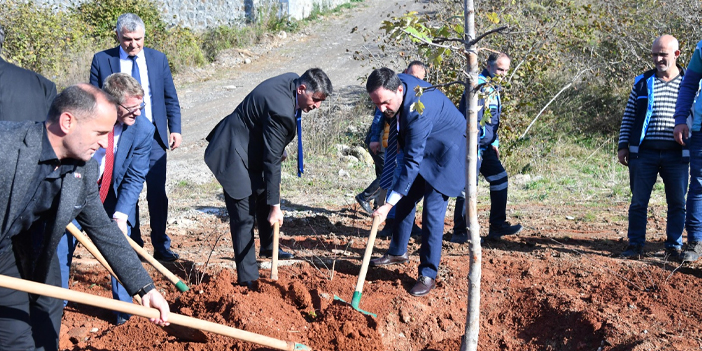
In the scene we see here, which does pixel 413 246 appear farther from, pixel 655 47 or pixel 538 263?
pixel 655 47

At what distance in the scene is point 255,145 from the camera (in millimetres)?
4410

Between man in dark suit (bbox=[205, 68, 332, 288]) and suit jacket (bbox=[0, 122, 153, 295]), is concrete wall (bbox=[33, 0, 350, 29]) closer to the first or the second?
man in dark suit (bbox=[205, 68, 332, 288])

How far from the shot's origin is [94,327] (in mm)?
4406

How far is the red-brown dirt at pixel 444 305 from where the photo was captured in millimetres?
3836

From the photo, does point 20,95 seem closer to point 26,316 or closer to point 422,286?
point 26,316

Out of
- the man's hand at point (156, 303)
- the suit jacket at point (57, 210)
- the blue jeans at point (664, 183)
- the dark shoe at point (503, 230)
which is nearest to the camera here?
the suit jacket at point (57, 210)

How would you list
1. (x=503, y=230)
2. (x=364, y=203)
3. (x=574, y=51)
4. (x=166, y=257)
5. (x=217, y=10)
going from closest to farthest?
(x=166, y=257)
(x=503, y=230)
(x=364, y=203)
(x=574, y=51)
(x=217, y=10)

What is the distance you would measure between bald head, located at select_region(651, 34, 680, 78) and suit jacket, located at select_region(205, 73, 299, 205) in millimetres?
2990

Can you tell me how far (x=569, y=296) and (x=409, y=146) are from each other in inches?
63.3

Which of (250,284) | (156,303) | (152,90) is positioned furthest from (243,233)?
(152,90)

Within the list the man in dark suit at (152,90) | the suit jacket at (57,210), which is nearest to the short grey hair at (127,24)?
the man in dark suit at (152,90)

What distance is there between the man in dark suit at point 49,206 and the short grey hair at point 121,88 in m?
1.10

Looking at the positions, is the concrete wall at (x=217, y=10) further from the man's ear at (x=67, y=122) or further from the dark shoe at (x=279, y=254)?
the man's ear at (x=67, y=122)

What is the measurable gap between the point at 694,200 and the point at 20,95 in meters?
5.14
